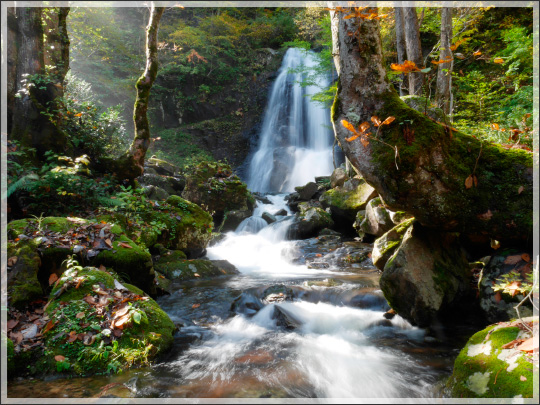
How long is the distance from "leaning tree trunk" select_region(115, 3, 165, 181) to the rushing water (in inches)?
137

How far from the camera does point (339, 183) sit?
11523 millimetres

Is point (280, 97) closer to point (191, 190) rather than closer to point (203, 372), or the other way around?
point (191, 190)

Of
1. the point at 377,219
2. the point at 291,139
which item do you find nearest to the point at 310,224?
the point at 377,219

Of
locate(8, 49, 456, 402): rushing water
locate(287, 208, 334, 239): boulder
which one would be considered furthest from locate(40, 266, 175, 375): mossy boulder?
locate(287, 208, 334, 239): boulder

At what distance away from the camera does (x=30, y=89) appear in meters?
6.72

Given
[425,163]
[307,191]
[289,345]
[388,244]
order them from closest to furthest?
[425,163]
[289,345]
[388,244]
[307,191]

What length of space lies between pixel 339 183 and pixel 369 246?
144 inches

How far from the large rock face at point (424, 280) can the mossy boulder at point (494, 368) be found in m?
1.44

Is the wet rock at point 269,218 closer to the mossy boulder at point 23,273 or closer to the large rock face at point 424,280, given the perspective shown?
the large rock face at point 424,280

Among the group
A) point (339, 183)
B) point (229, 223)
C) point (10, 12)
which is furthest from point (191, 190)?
point (10, 12)

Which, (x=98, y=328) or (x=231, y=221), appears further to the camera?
Result: (x=231, y=221)

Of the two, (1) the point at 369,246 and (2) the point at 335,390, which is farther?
(1) the point at 369,246

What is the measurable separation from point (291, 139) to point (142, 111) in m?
14.7

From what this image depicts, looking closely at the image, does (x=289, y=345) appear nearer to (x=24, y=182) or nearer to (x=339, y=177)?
(x=24, y=182)
